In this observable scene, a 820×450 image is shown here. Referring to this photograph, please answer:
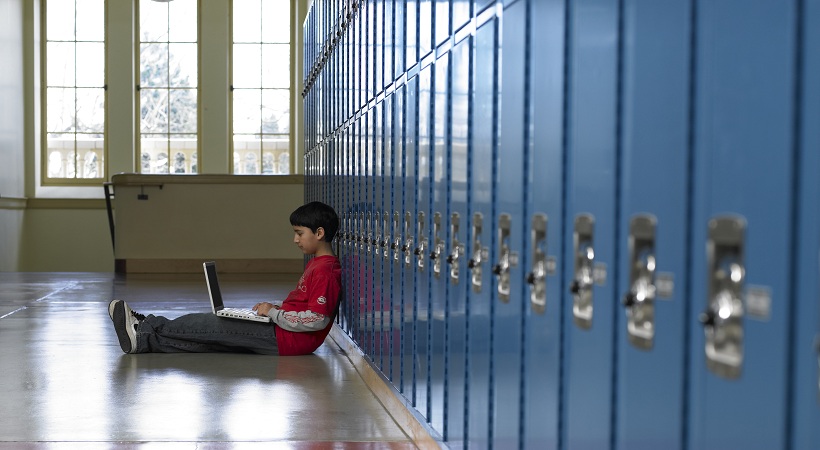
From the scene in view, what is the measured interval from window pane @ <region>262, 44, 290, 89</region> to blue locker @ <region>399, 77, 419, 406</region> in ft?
48.9

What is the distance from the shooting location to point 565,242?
2.21 meters

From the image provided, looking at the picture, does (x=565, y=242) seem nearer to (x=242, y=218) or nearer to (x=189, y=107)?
(x=242, y=218)

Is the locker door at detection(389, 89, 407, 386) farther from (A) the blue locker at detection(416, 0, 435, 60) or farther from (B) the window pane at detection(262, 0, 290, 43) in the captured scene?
(B) the window pane at detection(262, 0, 290, 43)

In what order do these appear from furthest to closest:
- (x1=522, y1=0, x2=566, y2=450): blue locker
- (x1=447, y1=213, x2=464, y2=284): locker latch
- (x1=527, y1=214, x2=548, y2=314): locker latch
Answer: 1. (x1=447, y1=213, x2=464, y2=284): locker latch
2. (x1=527, y1=214, x2=548, y2=314): locker latch
3. (x1=522, y1=0, x2=566, y2=450): blue locker

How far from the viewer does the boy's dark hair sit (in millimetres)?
6598

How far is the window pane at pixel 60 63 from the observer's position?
61.9ft

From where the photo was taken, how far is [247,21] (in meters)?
18.9

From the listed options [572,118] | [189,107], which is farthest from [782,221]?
[189,107]

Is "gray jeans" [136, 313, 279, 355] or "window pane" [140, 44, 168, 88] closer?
"gray jeans" [136, 313, 279, 355]

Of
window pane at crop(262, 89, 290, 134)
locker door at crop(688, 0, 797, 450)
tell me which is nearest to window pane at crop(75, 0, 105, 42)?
window pane at crop(262, 89, 290, 134)

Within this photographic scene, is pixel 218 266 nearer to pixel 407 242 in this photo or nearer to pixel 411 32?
pixel 407 242

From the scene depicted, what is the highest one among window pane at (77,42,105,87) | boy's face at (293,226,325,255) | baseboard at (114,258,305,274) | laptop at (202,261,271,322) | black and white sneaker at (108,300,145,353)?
window pane at (77,42,105,87)

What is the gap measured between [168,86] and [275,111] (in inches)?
75.5

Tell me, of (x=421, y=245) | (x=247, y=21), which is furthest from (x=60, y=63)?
(x=421, y=245)
